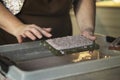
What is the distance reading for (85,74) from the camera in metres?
0.47

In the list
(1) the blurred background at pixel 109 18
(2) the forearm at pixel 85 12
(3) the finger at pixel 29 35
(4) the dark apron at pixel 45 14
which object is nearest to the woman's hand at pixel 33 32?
(3) the finger at pixel 29 35

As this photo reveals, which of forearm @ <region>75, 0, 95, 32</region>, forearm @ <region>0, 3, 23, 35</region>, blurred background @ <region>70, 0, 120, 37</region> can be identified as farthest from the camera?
blurred background @ <region>70, 0, 120, 37</region>

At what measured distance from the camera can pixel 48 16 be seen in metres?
0.92

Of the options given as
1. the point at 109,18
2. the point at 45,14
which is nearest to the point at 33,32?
the point at 45,14

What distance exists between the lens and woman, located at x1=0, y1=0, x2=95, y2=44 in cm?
78

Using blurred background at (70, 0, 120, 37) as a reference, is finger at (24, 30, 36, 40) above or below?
above

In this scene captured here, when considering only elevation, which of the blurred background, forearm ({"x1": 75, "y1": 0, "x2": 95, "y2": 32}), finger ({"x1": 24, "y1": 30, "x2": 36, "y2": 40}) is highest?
finger ({"x1": 24, "y1": 30, "x2": 36, "y2": 40})

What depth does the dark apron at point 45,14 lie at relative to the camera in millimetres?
894

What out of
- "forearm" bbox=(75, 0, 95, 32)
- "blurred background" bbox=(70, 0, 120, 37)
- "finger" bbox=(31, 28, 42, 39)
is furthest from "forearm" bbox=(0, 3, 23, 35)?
"blurred background" bbox=(70, 0, 120, 37)

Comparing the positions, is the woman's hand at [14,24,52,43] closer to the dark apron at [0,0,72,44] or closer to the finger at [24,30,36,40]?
the finger at [24,30,36,40]

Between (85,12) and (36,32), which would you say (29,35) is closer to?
(36,32)

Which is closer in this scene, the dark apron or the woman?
the woman

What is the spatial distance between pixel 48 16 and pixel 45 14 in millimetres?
15

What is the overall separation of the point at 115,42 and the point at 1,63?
28cm
